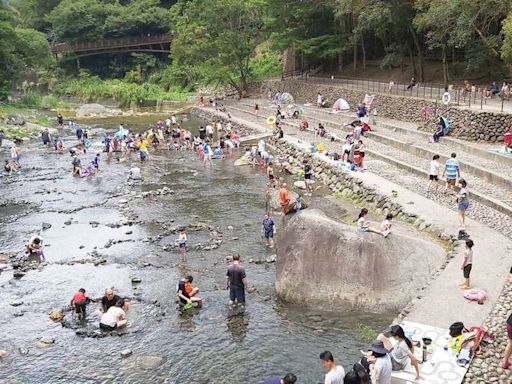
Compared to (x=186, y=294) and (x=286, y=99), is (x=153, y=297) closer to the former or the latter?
(x=186, y=294)

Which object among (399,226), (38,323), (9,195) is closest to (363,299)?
(399,226)

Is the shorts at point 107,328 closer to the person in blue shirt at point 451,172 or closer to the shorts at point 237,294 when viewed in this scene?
the shorts at point 237,294

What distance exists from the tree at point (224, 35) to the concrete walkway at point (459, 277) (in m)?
40.6

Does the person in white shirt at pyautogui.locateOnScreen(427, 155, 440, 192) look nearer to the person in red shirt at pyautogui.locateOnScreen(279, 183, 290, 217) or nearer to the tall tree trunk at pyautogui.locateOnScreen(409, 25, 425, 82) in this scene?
the person in red shirt at pyautogui.locateOnScreen(279, 183, 290, 217)

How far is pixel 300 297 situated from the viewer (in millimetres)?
15023

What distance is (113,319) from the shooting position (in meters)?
14.5

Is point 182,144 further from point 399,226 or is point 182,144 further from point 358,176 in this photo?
point 399,226

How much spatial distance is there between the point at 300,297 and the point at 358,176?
1170 centimetres

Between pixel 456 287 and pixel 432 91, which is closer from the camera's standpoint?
pixel 456 287

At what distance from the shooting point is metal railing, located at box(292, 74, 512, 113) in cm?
3117

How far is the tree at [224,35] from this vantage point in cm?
5666

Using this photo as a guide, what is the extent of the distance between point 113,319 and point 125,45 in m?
76.9

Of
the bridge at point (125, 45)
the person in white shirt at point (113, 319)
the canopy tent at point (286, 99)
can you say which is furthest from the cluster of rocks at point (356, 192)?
the bridge at point (125, 45)

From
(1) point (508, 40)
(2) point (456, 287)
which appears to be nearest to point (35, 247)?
(2) point (456, 287)
